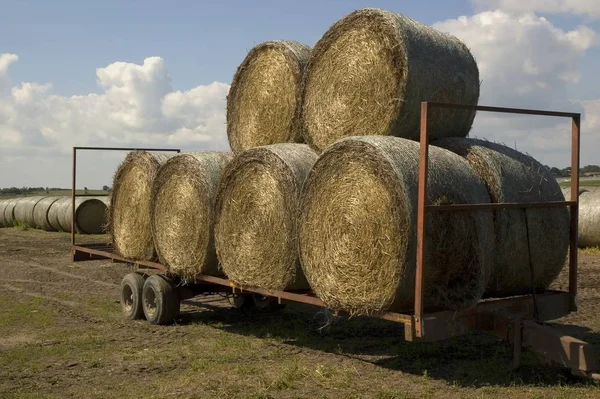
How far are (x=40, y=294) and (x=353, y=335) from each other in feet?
20.9

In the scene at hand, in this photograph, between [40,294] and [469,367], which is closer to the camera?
[469,367]

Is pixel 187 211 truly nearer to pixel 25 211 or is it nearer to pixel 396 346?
pixel 396 346

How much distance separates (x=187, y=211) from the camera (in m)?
9.88

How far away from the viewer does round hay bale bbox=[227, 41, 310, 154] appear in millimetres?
9508

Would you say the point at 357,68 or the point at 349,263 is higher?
the point at 357,68

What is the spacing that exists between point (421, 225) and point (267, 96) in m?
4.01

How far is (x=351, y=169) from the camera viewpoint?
23.7ft

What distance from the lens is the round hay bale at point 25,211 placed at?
30.5 m

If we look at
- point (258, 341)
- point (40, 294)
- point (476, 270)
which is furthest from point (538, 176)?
point (40, 294)

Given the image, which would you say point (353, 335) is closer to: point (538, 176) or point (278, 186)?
point (278, 186)

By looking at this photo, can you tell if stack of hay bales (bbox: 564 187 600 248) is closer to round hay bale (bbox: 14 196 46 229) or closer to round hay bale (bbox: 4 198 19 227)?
round hay bale (bbox: 14 196 46 229)

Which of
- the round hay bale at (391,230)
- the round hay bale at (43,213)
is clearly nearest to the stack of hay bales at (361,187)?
the round hay bale at (391,230)

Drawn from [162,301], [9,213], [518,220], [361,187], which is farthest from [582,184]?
[361,187]

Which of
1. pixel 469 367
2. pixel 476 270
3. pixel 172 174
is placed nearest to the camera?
pixel 476 270
